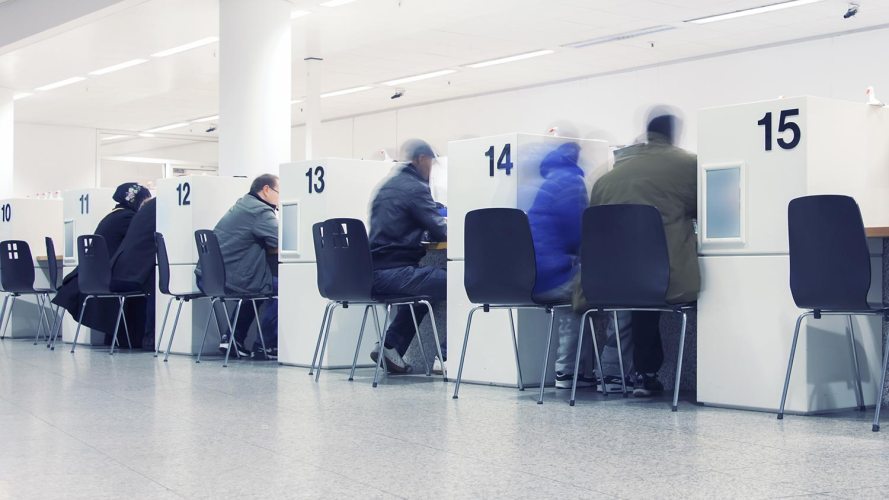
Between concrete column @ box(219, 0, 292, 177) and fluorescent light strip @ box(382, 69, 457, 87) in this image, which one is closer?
concrete column @ box(219, 0, 292, 177)

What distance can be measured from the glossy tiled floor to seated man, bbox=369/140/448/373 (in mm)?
562

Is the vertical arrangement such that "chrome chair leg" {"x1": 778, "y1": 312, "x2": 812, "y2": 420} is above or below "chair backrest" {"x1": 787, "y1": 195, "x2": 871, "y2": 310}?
below

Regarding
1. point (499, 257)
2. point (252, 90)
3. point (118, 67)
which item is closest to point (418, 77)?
point (118, 67)

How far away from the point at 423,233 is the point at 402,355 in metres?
0.64

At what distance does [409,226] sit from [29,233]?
5189mm

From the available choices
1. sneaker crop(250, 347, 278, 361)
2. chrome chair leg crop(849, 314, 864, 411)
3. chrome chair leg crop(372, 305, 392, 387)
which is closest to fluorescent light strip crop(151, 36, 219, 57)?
sneaker crop(250, 347, 278, 361)

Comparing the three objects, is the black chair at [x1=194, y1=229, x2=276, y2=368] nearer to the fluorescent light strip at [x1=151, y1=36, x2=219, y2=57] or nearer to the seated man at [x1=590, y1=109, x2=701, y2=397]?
the seated man at [x1=590, y1=109, x2=701, y2=397]

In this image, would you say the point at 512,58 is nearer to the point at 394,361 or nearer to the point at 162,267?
the point at 162,267

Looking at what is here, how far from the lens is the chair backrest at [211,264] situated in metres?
6.07

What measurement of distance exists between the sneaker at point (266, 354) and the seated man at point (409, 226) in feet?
4.54

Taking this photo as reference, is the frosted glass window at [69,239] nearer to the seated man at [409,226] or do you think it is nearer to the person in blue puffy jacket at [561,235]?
the seated man at [409,226]

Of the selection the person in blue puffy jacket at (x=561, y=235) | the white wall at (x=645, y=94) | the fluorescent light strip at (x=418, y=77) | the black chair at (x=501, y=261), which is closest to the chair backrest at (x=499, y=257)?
the black chair at (x=501, y=261)

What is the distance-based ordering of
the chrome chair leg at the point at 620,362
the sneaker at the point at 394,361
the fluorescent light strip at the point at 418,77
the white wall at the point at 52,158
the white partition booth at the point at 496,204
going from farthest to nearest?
the white wall at the point at 52,158 → the fluorescent light strip at the point at 418,77 → the sneaker at the point at 394,361 → the white partition booth at the point at 496,204 → the chrome chair leg at the point at 620,362

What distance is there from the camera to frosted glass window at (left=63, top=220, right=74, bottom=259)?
27.5 feet
